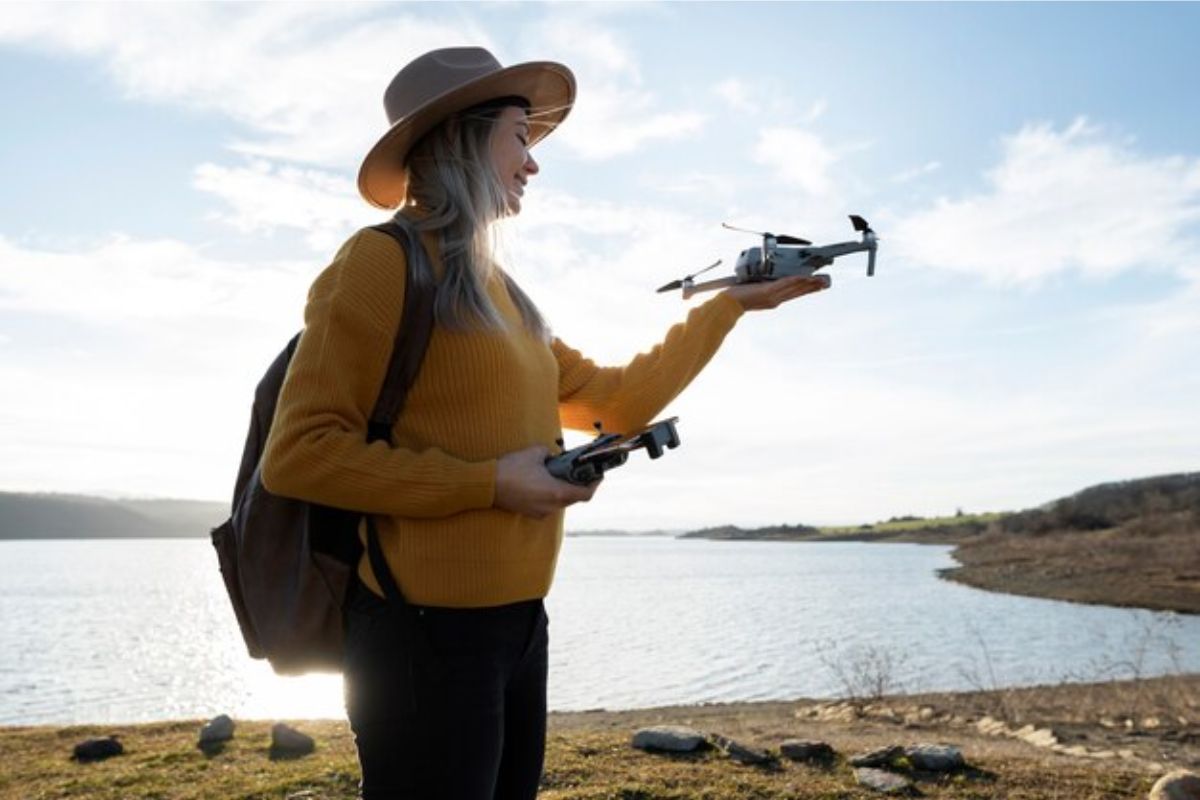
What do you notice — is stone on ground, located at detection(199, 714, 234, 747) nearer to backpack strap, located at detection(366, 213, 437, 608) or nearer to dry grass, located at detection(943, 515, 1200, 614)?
backpack strap, located at detection(366, 213, 437, 608)

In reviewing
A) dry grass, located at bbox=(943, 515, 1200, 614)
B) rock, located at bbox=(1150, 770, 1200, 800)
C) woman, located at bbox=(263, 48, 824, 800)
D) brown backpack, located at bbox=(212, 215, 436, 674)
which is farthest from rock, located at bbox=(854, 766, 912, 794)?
dry grass, located at bbox=(943, 515, 1200, 614)

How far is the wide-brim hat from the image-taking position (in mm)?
2074

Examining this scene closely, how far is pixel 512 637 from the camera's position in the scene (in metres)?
1.95

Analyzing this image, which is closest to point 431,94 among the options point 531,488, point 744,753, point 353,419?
point 353,419

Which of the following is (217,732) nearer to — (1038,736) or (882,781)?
(882,781)

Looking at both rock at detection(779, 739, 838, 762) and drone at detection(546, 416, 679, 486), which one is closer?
drone at detection(546, 416, 679, 486)

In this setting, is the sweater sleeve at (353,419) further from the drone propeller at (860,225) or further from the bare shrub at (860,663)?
the bare shrub at (860,663)

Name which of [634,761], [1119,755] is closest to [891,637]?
[1119,755]

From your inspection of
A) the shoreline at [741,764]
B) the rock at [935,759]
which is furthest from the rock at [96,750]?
the rock at [935,759]

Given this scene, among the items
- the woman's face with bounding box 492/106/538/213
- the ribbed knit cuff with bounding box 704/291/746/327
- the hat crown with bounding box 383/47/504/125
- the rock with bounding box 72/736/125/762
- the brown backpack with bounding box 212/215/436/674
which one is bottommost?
the rock with bounding box 72/736/125/762

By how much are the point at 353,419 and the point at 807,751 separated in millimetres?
6223

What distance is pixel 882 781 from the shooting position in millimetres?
6422

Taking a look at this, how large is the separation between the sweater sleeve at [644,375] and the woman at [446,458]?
1.16 ft

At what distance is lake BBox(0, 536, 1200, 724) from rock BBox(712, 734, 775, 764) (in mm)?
3478
